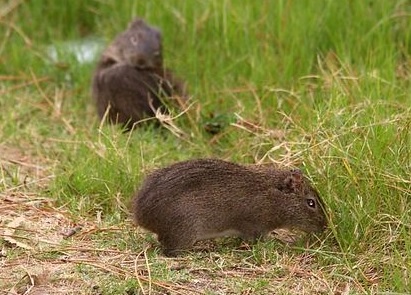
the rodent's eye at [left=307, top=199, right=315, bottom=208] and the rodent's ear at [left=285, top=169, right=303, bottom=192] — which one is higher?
the rodent's ear at [left=285, top=169, right=303, bottom=192]

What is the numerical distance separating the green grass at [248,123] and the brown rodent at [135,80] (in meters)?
0.22

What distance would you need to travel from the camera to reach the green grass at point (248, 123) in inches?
221

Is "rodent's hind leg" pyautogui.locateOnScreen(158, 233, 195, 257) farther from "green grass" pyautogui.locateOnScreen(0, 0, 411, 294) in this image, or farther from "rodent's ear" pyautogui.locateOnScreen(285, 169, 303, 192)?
"rodent's ear" pyautogui.locateOnScreen(285, 169, 303, 192)

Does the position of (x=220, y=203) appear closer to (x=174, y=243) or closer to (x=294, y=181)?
(x=174, y=243)

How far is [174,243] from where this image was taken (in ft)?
18.8

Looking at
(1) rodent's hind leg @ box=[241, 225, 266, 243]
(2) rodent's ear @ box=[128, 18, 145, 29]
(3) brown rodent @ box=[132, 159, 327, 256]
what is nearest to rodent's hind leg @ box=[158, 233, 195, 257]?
(3) brown rodent @ box=[132, 159, 327, 256]

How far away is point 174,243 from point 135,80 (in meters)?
2.74

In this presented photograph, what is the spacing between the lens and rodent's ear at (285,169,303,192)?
6.00 m

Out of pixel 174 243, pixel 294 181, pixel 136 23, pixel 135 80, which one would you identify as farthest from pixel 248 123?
pixel 136 23

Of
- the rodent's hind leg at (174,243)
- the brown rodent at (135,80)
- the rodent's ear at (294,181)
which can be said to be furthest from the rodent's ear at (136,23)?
the rodent's hind leg at (174,243)

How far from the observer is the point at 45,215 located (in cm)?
637

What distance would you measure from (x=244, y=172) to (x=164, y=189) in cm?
52

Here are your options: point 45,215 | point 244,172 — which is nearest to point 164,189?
point 244,172

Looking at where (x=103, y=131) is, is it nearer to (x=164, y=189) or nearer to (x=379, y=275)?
(x=164, y=189)
